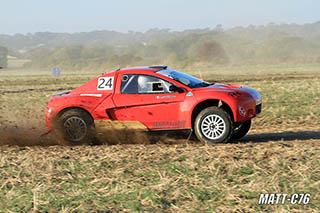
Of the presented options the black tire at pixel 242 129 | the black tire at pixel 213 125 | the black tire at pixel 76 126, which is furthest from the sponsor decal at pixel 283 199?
the black tire at pixel 76 126

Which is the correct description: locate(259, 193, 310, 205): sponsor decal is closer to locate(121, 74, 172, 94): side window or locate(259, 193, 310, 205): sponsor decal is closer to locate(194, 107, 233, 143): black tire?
locate(194, 107, 233, 143): black tire

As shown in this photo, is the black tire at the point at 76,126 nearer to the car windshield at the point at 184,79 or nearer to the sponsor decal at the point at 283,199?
the car windshield at the point at 184,79

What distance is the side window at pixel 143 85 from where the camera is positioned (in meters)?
8.25

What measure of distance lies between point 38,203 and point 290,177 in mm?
3239

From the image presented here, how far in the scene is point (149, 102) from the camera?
8.22 meters

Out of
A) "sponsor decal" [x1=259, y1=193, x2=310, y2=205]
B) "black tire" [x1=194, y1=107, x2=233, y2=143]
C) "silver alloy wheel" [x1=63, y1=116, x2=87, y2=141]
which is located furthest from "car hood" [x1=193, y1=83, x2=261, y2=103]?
"sponsor decal" [x1=259, y1=193, x2=310, y2=205]

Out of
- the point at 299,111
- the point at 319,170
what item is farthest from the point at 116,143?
the point at 299,111

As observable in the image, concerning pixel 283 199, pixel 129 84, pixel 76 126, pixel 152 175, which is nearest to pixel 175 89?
pixel 129 84

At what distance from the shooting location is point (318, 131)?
9719 mm

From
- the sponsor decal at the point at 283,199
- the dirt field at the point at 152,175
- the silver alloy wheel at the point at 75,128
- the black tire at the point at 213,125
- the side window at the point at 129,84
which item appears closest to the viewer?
the sponsor decal at the point at 283,199

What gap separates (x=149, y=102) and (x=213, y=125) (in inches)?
51.8

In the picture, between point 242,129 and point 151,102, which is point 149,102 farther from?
point 242,129

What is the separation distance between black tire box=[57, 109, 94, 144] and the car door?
26.0 inches

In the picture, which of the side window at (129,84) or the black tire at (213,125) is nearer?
the black tire at (213,125)
